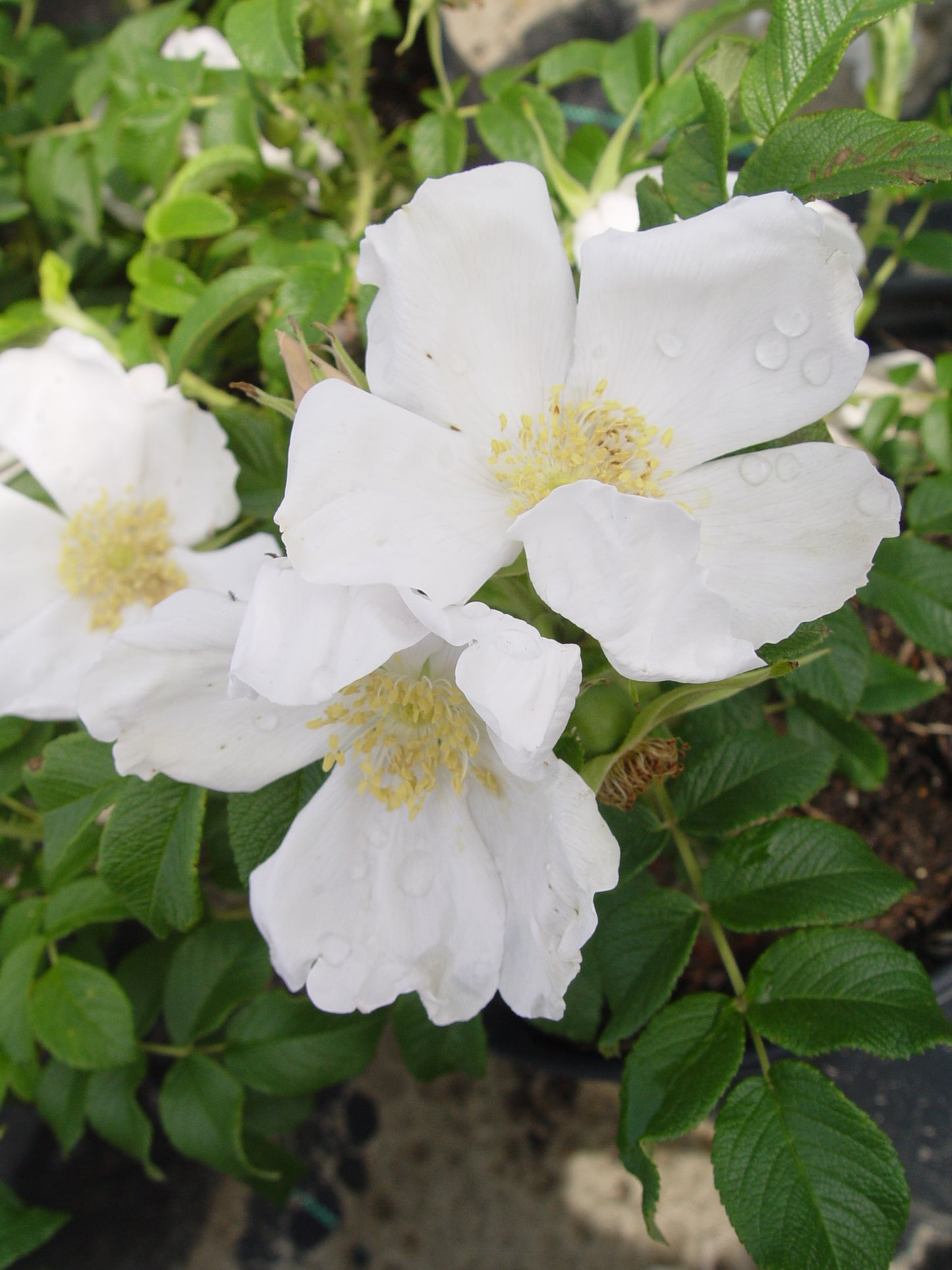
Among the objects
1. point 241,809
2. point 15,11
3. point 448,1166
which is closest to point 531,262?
point 241,809

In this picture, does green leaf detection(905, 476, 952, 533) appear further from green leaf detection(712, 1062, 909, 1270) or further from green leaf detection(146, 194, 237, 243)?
green leaf detection(146, 194, 237, 243)

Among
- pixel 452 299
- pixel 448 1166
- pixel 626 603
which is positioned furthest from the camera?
pixel 448 1166

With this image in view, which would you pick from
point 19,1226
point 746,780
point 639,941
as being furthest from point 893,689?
point 19,1226

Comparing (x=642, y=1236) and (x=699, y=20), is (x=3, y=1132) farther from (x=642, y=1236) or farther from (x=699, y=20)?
(x=699, y=20)

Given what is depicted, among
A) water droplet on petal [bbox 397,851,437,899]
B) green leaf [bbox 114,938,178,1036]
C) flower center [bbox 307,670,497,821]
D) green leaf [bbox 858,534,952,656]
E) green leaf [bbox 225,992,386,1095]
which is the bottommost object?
green leaf [bbox 114,938,178,1036]

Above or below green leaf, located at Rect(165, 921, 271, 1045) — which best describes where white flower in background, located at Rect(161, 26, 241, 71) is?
above

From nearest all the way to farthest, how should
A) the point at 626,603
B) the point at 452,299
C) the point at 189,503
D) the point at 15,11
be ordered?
1. the point at 626,603
2. the point at 452,299
3. the point at 189,503
4. the point at 15,11

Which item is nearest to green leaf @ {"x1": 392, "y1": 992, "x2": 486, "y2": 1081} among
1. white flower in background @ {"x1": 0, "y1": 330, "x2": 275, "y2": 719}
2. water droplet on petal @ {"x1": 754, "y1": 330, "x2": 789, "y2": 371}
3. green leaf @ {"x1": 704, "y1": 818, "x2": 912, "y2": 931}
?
green leaf @ {"x1": 704, "y1": 818, "x2": 912, "y2": 931}

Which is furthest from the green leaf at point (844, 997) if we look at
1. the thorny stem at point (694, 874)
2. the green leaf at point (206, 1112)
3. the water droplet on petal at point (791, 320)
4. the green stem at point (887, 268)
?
the green stem at point (887, 268)
